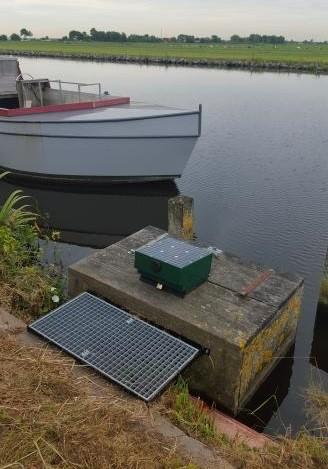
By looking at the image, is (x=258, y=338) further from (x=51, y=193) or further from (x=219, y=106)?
(x=219, y=106)

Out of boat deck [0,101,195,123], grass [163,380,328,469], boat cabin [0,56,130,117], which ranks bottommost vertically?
grass [163,380,328,469]

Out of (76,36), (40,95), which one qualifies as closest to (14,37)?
(76,36)

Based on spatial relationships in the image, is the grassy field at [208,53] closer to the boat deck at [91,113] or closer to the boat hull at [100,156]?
the boat deck at [91,113]

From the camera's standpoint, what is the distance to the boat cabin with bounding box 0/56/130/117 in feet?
39.8

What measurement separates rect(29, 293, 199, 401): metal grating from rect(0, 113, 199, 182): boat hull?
6768mm

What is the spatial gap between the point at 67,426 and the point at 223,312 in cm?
199

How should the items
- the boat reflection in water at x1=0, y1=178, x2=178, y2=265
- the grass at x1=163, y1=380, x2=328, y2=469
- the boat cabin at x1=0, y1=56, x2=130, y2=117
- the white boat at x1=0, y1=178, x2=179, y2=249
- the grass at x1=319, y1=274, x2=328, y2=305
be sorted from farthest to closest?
1. the boat cabin at x1=0, y1=56, x2=130, y2=117
2. the white boat at x1=0, y1=178, x2=179, y2=249
3. the boat reflection in water at x1=0, y1=178, x2=178, y2=265
4. the grass at x1=319, y1=274, x2=328, y2=305
5. the grass at x1=163, y1=380, x2=328, y2=469

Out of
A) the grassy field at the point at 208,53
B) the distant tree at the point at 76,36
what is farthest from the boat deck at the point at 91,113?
the distant tree at the point at 76,36

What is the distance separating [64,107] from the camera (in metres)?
11.7

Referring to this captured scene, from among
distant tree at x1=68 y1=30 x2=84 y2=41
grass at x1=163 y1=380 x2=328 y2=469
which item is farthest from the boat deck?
distant tree at x1=68 y1=30 x2=84 y2=41

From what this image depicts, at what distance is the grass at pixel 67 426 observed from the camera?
2822mm

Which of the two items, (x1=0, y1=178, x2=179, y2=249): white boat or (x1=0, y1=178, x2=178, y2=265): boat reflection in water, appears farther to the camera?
(x1=0, y1=178, x2=179, y2=249): white boat

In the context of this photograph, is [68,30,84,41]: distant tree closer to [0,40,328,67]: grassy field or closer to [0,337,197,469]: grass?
[0,40,328,67]: grassy field

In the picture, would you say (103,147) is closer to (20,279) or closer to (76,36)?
(20,279)
